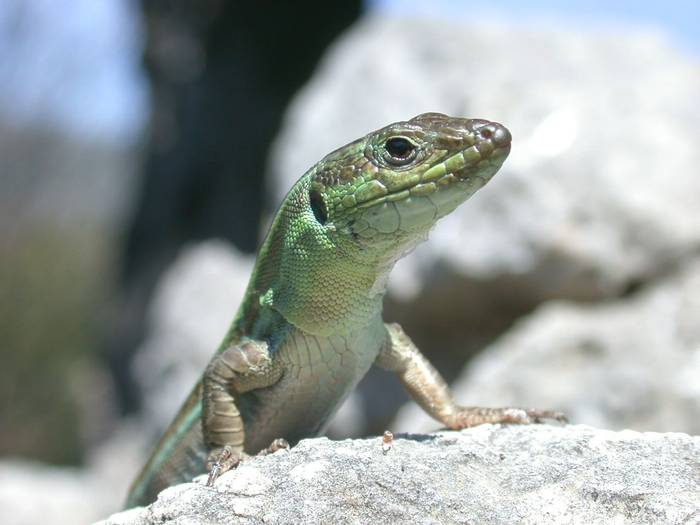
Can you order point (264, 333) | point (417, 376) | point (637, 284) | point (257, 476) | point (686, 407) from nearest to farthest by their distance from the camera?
point (257, 476) → point (264, 333) → point (417, 376) → point (686, 407) → point (637, 284)

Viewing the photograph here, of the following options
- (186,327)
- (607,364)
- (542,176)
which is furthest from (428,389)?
(186,327)

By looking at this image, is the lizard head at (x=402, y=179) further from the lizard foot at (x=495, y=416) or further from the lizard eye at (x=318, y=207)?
the lizard foot at (x=495, y=416)

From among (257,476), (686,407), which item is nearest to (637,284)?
(686,407)

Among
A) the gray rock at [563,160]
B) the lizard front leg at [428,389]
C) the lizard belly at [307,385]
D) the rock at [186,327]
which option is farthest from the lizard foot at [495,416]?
the rock at [186,327]

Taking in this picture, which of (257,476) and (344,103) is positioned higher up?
(344,103)

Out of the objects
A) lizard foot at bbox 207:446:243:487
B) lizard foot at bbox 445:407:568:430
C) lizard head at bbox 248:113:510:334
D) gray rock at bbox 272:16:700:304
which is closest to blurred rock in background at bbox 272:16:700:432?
gray rock at bbox 272:16:700:304

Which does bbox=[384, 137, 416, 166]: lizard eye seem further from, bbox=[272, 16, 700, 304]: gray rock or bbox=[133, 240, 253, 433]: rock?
bbox=[133, 240, 253, 433]: rock

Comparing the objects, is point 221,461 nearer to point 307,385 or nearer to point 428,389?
point 307,385

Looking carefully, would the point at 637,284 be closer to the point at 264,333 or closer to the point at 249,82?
the point at 264,333
